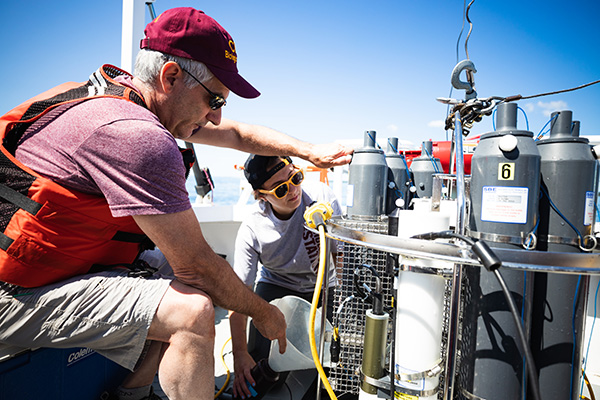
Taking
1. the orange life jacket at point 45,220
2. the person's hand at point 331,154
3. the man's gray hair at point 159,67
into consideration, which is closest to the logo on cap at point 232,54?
the man's gray hair at point 159,67

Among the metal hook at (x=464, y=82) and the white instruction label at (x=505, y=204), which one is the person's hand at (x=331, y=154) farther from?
the white instruction label at (x=505, y=204)

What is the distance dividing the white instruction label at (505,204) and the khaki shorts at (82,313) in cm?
101

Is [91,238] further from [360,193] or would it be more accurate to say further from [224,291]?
[360,193]

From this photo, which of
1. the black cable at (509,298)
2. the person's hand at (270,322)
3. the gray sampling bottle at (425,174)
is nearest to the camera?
the black cable at (509,298)

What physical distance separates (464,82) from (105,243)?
4.51 feet

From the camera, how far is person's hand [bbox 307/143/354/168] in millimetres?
1822

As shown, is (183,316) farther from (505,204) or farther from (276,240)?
(276,240)

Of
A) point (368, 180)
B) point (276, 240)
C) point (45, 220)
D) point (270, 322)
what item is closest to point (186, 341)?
point (270, 322)

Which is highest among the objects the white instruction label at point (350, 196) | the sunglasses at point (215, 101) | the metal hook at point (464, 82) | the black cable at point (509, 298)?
the metal hook at point (464, 82)

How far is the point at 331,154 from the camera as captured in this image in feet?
6.06

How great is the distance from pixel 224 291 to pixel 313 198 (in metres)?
1.44

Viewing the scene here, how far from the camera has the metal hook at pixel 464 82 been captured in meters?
1.25

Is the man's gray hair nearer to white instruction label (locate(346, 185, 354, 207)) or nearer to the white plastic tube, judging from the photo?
white instruction label (locate(346, 185, 354, 207))

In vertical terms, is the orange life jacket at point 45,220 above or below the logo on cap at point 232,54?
below
